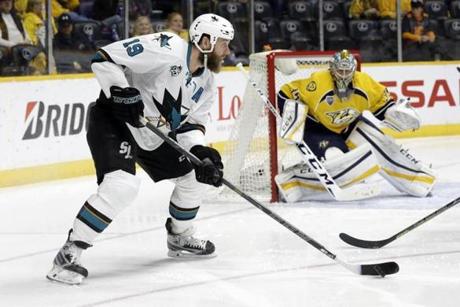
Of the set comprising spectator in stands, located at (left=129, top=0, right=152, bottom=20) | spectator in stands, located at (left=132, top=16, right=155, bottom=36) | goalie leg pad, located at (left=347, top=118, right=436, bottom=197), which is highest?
spectator in stands, located at (left=129, top=0, right=152, bottom=20)

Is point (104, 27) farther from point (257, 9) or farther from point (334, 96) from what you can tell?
point (334, 96)

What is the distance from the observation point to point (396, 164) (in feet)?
20.7

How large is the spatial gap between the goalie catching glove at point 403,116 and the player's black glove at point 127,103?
2.52m

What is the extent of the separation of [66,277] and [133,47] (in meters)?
0.84

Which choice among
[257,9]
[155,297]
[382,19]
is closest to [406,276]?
[155,297]

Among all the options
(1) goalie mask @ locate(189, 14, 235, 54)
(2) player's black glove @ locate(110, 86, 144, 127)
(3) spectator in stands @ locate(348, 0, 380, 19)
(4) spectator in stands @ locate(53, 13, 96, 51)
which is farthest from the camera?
(3) spectator in stands @ locate(348, 0, 380, 19)

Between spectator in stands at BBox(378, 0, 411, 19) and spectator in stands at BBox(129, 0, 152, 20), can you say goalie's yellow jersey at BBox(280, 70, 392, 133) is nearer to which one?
spectator in stands at BBox(129, 0, 152, 20)

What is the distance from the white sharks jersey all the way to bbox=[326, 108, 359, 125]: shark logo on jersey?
6.23 ft

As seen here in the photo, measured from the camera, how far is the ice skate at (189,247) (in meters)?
4.62

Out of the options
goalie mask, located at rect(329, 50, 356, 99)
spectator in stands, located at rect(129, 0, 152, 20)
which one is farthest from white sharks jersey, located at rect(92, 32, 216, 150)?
spectator in stands, located at rect(129, 0, 152, 20)

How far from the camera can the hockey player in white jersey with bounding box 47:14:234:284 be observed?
13.3 feet

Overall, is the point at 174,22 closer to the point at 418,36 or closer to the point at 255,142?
the point at 255,142

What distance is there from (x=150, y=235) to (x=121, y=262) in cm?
69

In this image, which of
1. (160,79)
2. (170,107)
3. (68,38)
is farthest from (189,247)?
(68,38)
